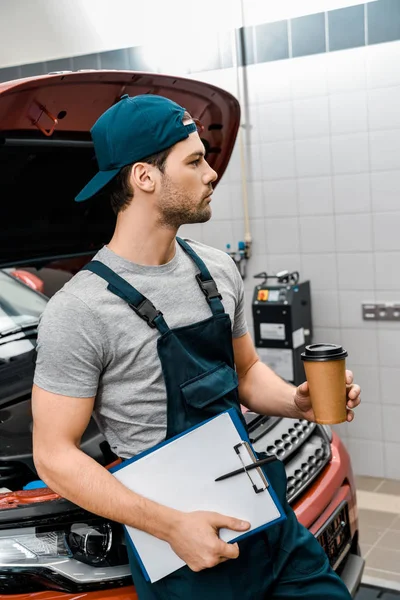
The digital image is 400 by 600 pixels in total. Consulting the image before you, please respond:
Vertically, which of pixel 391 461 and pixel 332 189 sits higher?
pixel 332 189

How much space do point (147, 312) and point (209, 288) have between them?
21 cm

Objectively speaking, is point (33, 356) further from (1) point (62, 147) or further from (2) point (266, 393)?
(2) point (266, 393)

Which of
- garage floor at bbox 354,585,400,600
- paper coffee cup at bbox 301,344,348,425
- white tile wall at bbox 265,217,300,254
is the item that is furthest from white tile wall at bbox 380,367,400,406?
paper coffee cup at bbox 301,344,348,425

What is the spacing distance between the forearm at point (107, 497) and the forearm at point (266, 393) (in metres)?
0.50

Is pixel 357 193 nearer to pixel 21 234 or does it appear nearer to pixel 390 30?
pixel 390 30

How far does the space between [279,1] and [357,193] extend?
3.90ft

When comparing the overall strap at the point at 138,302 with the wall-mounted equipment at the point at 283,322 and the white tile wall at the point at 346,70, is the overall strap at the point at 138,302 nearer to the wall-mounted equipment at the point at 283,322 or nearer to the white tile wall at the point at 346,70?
the wall-mounted equipment at the point at 283,322

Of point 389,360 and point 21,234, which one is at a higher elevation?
point 21,234

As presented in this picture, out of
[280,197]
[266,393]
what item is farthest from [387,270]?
[266,393]

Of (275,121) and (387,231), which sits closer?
(387,231)

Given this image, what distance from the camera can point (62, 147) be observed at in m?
2.40

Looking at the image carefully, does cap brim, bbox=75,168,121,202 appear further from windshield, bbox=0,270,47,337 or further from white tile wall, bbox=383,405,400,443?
white tile wall, bbox=383,405,400,443

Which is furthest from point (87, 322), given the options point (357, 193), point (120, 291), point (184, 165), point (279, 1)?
point (279, 1)

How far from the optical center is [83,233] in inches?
116
